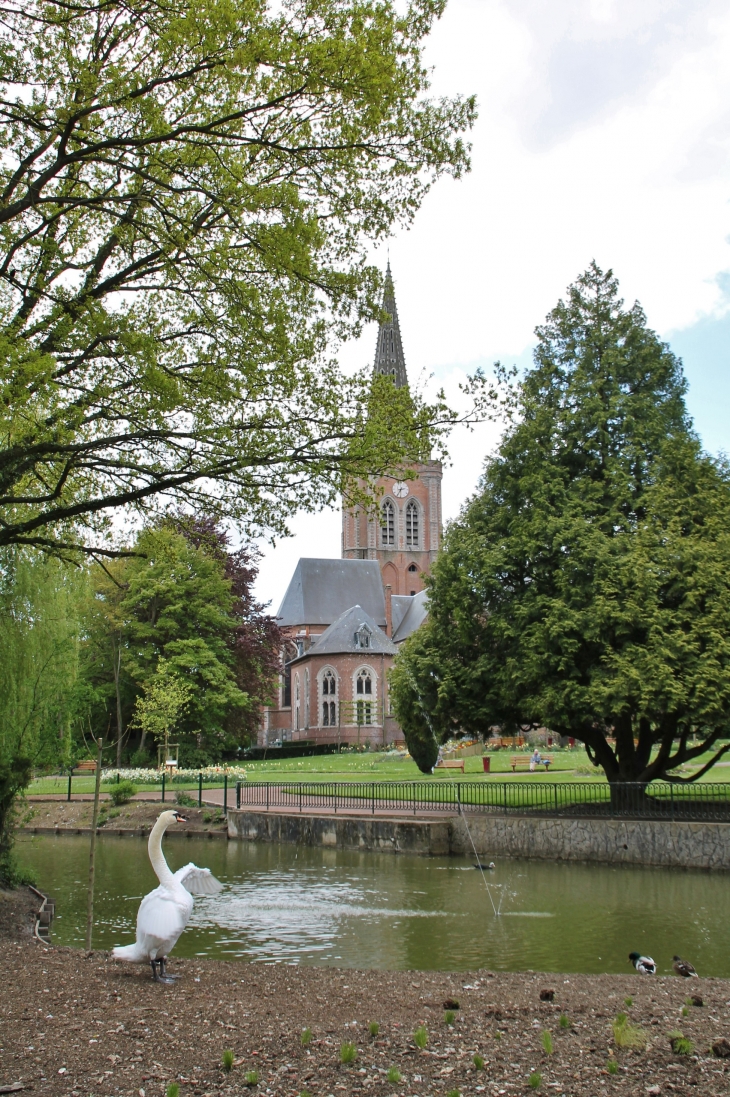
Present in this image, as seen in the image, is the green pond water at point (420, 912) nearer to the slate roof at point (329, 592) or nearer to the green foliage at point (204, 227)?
the green foliage at point (204, 227)

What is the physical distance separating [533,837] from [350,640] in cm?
4264

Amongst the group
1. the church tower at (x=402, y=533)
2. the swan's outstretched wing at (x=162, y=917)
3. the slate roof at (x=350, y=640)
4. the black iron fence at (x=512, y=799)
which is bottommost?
the black iron fence at (x=512, y=799)

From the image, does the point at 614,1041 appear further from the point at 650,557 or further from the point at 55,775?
the point at 55,775

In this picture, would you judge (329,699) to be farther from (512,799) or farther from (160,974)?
(160,974)

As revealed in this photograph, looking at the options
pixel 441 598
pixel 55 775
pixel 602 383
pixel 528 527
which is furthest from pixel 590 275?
pixel 55 775

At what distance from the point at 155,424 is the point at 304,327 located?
7.43ft

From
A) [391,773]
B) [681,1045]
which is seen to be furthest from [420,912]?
[391,773]

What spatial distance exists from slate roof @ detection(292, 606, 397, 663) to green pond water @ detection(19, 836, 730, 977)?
133 feet

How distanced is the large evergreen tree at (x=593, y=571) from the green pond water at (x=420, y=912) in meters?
3.73

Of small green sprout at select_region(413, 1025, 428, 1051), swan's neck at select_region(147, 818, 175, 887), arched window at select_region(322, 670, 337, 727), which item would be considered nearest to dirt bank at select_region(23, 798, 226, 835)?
swan's neck at select_region(147, 818, 175, 887)

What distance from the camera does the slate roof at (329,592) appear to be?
70250 millimetres

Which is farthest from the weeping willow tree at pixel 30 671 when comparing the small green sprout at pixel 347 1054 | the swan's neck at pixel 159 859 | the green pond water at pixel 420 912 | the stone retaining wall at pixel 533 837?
the small green sprout at pixel 347 1054

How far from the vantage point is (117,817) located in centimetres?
2666

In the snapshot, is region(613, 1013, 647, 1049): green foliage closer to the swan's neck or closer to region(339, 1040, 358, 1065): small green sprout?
region(339, 1040, 358, 1065): small green sprout
